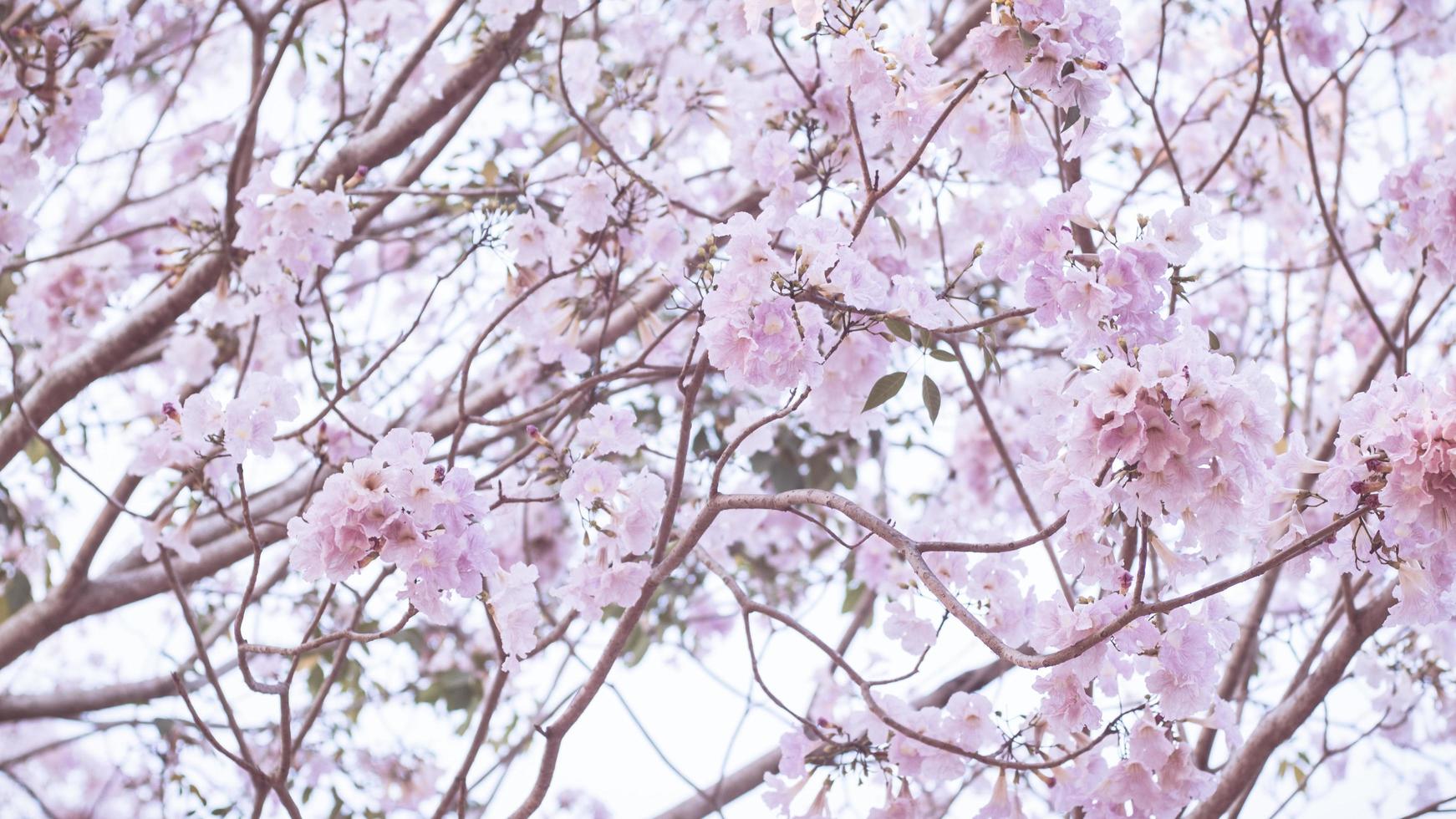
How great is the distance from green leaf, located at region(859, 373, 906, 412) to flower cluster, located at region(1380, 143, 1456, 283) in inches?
40.2

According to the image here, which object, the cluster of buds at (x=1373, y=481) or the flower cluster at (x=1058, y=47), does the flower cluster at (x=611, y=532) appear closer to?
the flower cluster at (x=1058, y=47)

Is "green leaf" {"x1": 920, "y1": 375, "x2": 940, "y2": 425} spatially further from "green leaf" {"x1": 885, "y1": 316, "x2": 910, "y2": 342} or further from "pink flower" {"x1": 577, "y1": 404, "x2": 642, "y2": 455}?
"pink flower" {"x1": 577, "y1": 404, "x2": 642, "y2": 455}

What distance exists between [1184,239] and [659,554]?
91cm

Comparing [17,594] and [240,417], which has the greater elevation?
[17,594]

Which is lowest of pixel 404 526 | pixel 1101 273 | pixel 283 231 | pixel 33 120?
pixel 404 526

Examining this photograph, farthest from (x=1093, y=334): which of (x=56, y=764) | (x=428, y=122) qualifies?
(x=56, y=764)

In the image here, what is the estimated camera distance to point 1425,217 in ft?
6.45

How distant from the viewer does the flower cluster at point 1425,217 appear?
191cm

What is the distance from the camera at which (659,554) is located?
186 centimetres

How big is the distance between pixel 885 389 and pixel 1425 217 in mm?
1082

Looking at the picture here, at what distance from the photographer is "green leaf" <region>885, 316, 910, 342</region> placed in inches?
60.0

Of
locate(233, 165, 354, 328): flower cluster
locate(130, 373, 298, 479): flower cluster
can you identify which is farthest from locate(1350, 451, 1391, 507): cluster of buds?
locate(233, 165, 354, 328): flower cluster

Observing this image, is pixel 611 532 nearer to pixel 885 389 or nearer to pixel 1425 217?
pixel 885 389

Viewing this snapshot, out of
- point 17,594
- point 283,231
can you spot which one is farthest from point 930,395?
point 17,594
